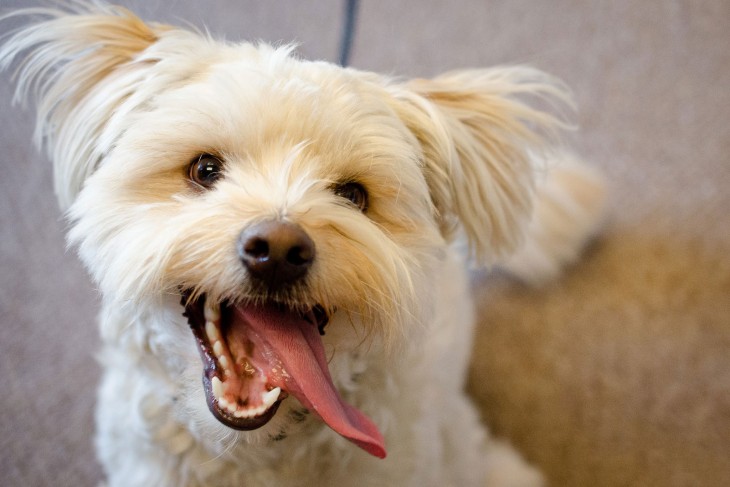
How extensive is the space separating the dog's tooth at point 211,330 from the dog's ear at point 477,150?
325 mm

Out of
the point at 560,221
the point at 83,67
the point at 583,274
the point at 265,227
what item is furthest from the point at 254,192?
the point at 583,274

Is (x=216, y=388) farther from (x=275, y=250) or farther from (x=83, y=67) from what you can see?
(x=83, y=67)

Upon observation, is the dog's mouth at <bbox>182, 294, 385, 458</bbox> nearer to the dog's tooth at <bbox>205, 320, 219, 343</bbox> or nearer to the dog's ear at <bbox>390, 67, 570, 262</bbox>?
the dog's tooth at <bbox>205, 320, 219, 343</bbox>

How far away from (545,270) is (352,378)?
29.0 inches

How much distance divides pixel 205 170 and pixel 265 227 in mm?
150

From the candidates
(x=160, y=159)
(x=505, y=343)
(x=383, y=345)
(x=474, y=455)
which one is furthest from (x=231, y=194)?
(x=505, y=343)

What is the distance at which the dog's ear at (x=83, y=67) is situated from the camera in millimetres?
753

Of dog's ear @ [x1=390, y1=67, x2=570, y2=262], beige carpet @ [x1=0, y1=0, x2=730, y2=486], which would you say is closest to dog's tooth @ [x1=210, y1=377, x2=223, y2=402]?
dog's ear @ [x1=390, y1=67, x2=570, y2=262]

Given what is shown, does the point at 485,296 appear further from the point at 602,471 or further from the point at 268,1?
the point at 268,1

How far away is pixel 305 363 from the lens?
65 centimetres

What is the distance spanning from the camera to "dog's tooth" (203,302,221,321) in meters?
0.66

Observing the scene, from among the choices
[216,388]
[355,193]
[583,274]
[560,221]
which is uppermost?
[355,193]

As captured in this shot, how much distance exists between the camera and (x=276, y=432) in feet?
2.27

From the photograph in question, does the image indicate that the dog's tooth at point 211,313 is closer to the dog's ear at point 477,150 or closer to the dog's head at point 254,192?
the dog's head at point 254,192
